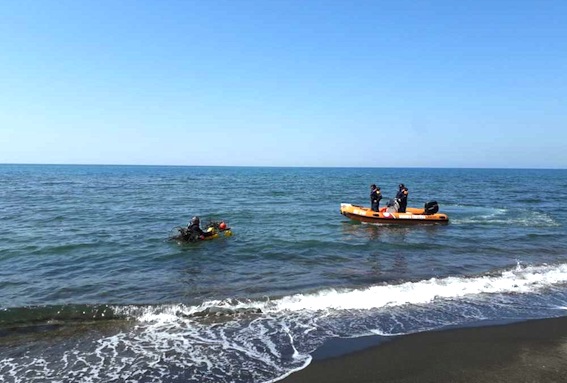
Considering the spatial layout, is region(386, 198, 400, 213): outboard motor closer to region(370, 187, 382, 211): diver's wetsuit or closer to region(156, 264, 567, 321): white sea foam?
region(370, 187, 382, 211): diver's wetsuit

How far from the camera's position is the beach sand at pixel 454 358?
5688 millimetres

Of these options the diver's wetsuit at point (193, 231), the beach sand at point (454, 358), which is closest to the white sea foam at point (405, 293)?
the beach sand at point (454, 358)

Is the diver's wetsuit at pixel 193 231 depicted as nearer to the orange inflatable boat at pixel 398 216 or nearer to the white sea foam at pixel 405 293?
the white sea foam at pixel 405 293

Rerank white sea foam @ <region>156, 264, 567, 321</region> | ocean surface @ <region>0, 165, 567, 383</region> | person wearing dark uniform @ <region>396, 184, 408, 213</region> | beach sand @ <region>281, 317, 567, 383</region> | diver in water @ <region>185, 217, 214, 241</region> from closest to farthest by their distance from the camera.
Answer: beach sand @ <region>281, 317, 567, 383</region> < ocean surface @ <region>0, 165, 567, 383</region> < white sea foam @ <region>156, 264, 567, 321</region> < diver in water @ <region>185, 217, 214, 241</region> < person wearing dark uniform @ <region>396, 184, 408, 213</region>

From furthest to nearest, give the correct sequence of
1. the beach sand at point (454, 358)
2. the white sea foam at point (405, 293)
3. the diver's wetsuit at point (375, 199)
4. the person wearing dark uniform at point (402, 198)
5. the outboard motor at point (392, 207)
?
1. the diver's wetsuit at point (375, 199)
2. the person wearing dark uniform at point (402, 198)
3. the outboard motor at point (392, 207)
4. the white sea foam at point (405, 293)
5. the beach sand at point (454, 358)

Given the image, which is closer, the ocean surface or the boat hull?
the ocean surface

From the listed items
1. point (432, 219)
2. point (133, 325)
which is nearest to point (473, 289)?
point (133, 325)

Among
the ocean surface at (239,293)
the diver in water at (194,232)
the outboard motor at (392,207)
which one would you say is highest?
the outboard motor at (392,207)

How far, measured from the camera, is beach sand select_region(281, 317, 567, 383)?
18.7 feet

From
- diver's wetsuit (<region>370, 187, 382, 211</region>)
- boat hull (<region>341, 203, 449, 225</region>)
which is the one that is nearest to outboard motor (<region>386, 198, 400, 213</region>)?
boat hull (<region>341, 203, 449, 225</region>)

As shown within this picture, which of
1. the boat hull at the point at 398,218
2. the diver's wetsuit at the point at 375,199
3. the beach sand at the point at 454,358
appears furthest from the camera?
the diver's wetsuit at the point at 375,199

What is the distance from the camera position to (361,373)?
5.80 m

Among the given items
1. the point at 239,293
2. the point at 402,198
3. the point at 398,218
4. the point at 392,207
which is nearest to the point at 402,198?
the point at 402,198

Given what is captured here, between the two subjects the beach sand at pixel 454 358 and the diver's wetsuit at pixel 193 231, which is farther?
the diver's wetsuit at pixel 193 231
